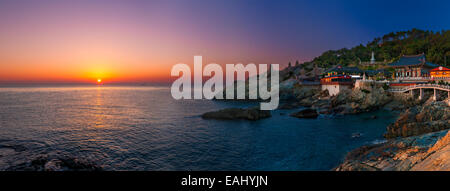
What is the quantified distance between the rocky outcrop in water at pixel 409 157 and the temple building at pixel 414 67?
189 feet

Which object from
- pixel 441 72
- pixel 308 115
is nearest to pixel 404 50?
pixel 441 72

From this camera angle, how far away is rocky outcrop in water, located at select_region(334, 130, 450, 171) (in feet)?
27.5

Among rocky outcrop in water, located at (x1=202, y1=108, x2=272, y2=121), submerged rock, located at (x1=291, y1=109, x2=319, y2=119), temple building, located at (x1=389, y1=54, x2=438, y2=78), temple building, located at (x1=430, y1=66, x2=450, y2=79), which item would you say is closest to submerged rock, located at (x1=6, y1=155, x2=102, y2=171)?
rocky outcrop in water, located at (x1=202, y1=108, x2=272, y2=121)

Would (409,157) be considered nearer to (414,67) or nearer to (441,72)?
(441,72)

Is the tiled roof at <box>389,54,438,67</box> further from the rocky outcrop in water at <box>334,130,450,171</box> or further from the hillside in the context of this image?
the rocky outcrop in water at <box>334,130,450,171</box>

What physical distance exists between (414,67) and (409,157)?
66716mm

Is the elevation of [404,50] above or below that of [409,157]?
above

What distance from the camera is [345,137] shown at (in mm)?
24469

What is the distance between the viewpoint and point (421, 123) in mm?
20016

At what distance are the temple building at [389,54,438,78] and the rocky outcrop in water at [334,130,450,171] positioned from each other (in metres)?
57.5

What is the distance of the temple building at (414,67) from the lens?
191 ft
